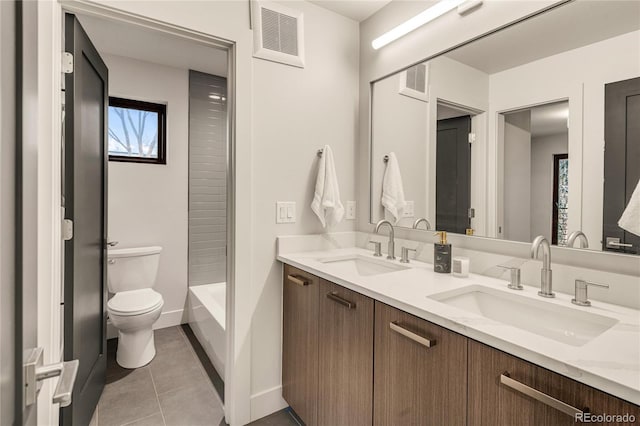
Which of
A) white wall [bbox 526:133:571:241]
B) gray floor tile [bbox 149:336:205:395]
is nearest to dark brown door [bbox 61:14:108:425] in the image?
gray floor tile [bbox 149:336:205:395]

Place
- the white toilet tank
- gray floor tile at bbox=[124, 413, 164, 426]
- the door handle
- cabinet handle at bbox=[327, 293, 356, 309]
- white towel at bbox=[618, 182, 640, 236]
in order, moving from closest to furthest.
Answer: the door handle → white towel at bbox=[618, 182, 640, 236] → cabinet handle at bbox=[327, 293, 356, 309] → gray floor tile at bbox=[124, 413, 164, 426] → the white toilet tank

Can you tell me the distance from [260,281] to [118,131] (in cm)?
207

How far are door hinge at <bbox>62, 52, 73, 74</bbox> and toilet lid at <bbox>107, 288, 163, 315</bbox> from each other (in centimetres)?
153

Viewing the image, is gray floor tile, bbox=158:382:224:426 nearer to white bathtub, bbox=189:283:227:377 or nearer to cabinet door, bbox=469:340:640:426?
white bathtub, bbox=189:283:227:377

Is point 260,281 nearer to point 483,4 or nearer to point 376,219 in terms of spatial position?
point 376,219

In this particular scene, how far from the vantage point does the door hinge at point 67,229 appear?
1398 mm

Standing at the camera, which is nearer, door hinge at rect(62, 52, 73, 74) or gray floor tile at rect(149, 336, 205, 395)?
door hinge at rect(62, 52, 73, 74)

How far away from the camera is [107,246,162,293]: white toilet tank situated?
8.26ft

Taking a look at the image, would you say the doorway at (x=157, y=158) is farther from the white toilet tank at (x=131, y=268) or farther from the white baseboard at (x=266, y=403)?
the white baseboard at (x=266, y=403)

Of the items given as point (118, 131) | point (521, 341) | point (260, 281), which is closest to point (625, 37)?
point (521, 341)

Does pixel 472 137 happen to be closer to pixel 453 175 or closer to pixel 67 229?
pixel 453 175

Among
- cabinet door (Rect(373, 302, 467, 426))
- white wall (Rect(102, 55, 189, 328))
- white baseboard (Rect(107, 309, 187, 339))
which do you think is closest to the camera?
cabinet door (Rect(373, 302, 467, 426))

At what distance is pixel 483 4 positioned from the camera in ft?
4.79

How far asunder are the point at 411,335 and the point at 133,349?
2139 mm
